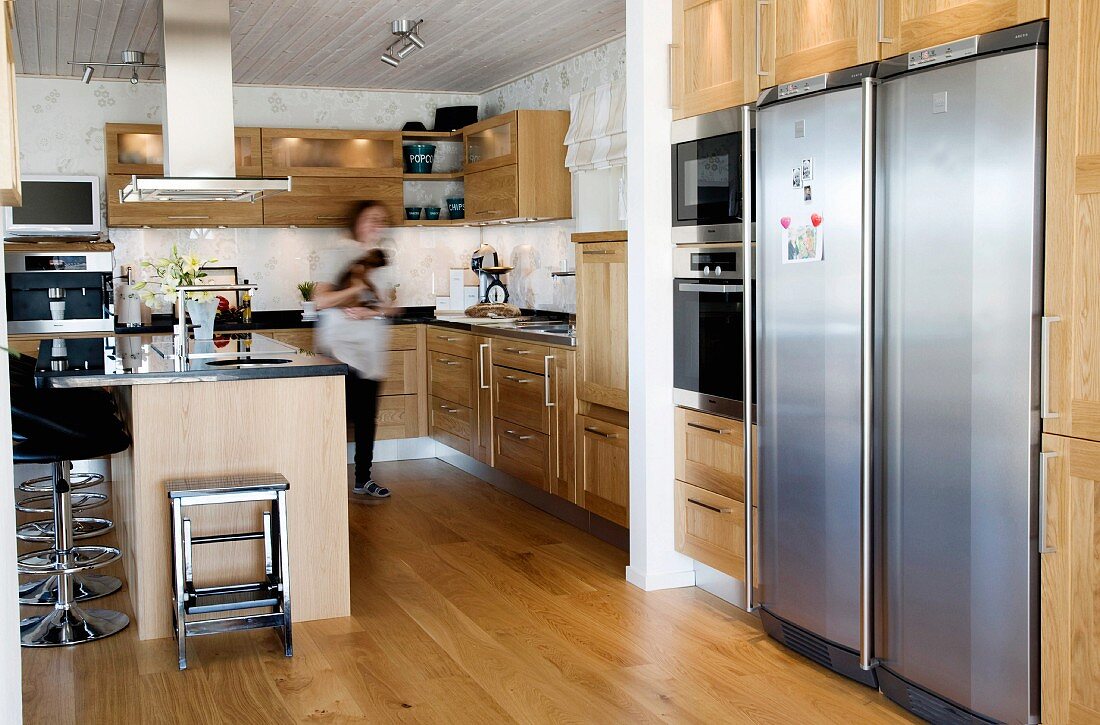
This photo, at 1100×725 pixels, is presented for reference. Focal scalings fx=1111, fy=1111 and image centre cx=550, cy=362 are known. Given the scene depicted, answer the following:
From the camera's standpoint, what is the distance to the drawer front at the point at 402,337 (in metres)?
7.10

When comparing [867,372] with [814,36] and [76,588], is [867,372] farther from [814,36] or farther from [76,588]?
[76,588]

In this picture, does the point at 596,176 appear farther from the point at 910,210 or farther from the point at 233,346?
the point at 910,210

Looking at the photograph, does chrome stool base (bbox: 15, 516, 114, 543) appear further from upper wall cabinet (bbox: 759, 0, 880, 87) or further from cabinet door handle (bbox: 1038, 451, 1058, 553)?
cabinet door handle (bbox: 1038, 451, 1058, 553)

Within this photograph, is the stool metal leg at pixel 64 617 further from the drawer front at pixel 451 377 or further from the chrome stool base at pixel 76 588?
the drawer front at pixel 451 377

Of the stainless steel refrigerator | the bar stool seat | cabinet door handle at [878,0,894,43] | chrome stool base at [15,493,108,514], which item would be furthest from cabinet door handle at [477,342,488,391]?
cabinet door handle at [878,0,894,43]

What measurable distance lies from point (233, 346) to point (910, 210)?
3.12 metres

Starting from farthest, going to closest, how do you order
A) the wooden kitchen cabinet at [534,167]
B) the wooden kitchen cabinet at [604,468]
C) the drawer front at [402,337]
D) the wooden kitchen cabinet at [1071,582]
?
the drawer front at [402,337]
the wooden kitchen cabinet at [534,167]
the wooden kitchen cabinet at [604,468]
the wooden kitchen cabinet at [1071,582]

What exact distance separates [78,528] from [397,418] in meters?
2.28

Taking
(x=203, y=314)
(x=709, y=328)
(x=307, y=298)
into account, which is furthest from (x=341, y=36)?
(x=709, y=328)

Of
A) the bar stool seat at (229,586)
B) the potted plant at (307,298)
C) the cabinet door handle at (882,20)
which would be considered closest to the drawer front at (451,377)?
the potted plant at (307,298)

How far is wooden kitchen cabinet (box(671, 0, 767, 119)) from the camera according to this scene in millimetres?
3678

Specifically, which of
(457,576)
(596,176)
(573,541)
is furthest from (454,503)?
(596,176)

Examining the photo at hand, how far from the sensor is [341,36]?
19.0ft

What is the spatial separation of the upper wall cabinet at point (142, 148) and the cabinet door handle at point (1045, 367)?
5.41 m
